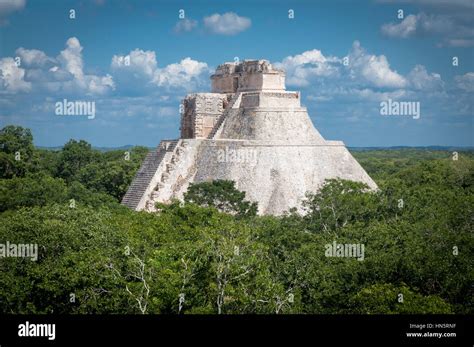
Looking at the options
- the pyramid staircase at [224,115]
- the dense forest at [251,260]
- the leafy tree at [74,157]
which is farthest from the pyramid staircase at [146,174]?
the leafy tree at [74,157]

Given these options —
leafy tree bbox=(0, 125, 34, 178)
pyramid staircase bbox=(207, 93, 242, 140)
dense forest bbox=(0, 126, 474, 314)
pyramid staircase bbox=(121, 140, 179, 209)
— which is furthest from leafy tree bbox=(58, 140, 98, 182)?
dense forest bbox=(0, 126, 474, 314)

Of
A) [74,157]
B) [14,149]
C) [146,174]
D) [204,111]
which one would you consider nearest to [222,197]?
[146,174]

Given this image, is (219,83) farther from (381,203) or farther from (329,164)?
(381,203)

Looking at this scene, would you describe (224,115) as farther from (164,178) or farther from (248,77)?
(164,178)

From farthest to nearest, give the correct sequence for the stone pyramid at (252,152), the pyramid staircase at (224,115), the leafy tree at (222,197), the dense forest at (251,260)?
the pyramid staircase at (224,115), the stone pyramid at (252,152), the leafy tree at (222,197), the dense forest at (251,260)

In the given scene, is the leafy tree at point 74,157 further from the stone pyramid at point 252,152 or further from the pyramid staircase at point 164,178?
the pyramid staircase at point 164,178

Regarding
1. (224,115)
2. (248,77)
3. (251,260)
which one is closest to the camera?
(251,260)

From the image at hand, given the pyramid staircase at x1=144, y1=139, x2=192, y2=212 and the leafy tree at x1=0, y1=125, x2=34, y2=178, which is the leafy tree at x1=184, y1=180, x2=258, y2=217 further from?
the leafy tree at x1=0, y1=125, x2=34, y2=178
